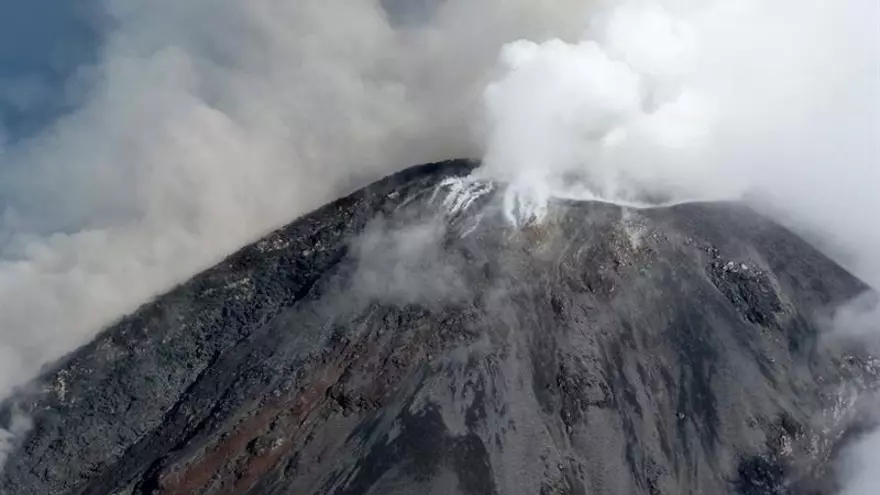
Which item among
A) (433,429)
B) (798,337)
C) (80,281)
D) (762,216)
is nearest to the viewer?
(433,429)

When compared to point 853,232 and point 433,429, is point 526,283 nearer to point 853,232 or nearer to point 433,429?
point 433,429

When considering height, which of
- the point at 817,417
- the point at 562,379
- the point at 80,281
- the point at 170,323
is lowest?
the point at 817,417

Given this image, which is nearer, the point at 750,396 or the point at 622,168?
the point at 750,396

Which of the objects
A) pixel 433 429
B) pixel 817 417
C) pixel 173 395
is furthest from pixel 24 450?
pixel 817 417

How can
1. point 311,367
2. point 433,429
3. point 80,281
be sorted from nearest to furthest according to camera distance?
point 433,429
point 311,367
point 80,281

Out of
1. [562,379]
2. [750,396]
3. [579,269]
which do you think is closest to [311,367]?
[562,379]

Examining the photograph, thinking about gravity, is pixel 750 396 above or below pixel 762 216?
below

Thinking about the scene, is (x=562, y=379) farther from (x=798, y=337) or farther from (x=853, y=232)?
(x=853, y=232)
